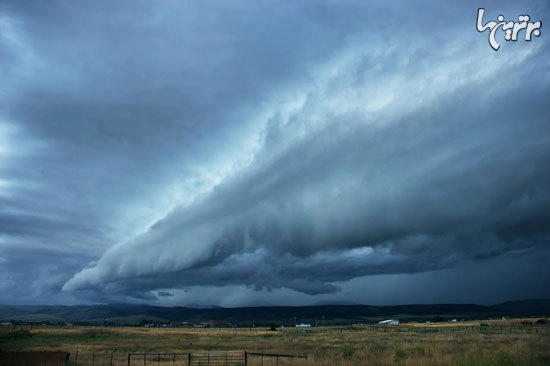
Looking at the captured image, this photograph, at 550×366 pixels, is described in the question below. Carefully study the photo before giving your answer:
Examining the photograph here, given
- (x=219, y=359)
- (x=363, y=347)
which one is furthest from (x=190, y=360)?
(x=363, y=347)

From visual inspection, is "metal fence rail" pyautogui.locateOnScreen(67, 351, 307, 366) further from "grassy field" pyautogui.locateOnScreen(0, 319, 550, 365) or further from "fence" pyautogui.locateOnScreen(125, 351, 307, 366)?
"grassy field" pyautogui.locateOnScreen(0, 319, 550, 365)

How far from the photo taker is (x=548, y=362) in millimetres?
22906

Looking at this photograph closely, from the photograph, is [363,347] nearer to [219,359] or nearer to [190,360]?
[219,359]

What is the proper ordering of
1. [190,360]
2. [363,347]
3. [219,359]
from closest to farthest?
[190,360] → [219,359] → [363,347]

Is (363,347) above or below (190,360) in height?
below

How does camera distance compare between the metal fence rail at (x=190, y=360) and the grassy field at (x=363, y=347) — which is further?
the metal fence rail at (x=190, y=360)

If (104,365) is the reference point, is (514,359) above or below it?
above

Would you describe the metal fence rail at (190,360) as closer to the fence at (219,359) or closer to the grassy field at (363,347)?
the fence at (219,359)

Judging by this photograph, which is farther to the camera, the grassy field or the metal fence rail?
the metal fence rail

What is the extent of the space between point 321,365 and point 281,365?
579cm

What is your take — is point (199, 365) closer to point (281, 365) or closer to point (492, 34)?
point (281, 365)

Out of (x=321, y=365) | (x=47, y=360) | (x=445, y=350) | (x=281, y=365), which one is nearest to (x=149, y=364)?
(x=47, y=360)

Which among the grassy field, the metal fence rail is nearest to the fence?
the metal fence rail

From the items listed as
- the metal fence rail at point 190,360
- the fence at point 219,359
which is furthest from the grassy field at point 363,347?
the fence at point 219,359
